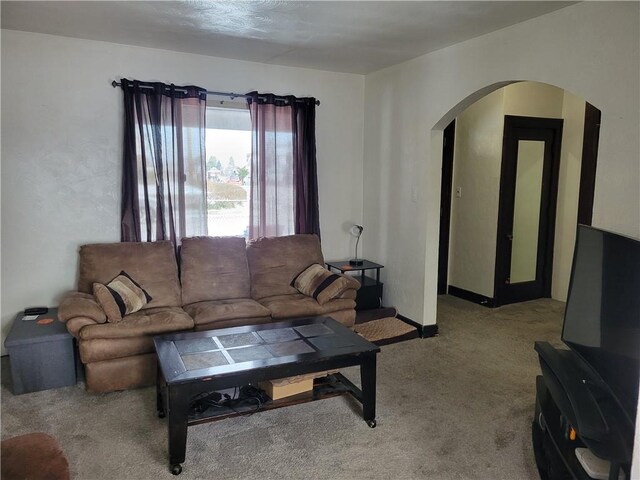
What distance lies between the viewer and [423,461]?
8.31 ft

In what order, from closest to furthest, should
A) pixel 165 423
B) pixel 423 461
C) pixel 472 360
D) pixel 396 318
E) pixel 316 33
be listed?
pixel 423 461 < pixel 165 423 < pixel 316 33 < pixel 472 360 < pixel 396 318

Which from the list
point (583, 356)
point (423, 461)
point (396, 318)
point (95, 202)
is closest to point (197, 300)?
point (95, 202)

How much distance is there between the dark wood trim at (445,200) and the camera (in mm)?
5746

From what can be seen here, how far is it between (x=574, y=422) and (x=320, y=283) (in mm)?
2456

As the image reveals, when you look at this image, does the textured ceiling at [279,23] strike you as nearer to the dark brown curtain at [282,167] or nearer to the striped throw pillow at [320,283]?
the dark brown curtain at [282,167]

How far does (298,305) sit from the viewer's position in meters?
3.91

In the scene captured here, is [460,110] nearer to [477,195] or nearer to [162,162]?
[477,195]

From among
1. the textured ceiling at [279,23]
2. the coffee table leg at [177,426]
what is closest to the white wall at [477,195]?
the textured ceiling at [279,23]

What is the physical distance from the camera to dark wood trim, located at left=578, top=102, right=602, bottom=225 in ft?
16.8

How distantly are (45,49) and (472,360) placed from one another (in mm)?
4196

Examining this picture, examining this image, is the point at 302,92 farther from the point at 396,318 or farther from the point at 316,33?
the point at 396,318

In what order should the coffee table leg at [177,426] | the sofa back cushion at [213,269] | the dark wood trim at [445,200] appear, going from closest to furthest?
1. the coffee table leg at [177,426]
2. the sofa back cushion at [213,269]
3. the dark wood trim at [445,200]

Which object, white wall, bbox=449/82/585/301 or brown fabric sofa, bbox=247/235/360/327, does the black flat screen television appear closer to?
brown fabric sofa, bbox=247/235/360/327

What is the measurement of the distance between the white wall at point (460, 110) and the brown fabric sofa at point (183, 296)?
0.80m
